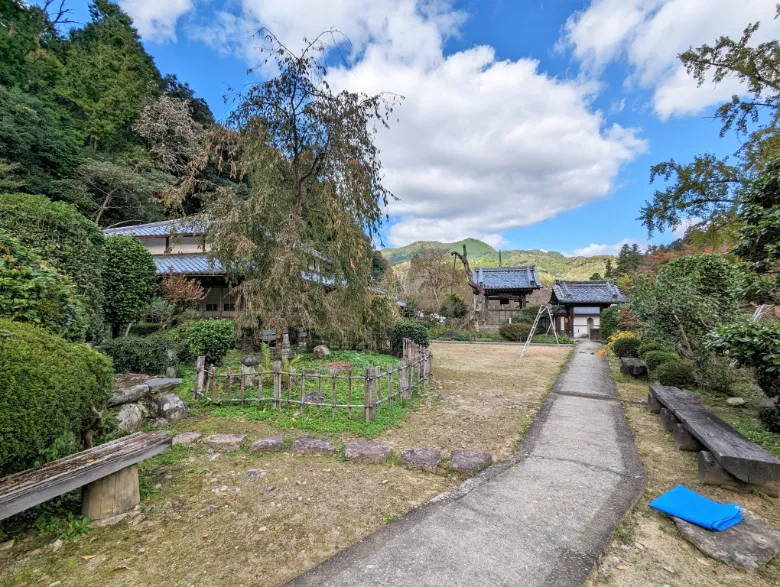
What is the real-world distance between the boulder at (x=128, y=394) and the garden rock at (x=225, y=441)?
1279 millimetres

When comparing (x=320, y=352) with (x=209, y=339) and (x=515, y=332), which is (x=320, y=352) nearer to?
(x=209, y=339)

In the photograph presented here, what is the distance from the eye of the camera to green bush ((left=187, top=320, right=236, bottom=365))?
7.57m

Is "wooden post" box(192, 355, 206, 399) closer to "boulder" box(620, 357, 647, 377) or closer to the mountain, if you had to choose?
"boulder" box(620, 357, 647, 377)

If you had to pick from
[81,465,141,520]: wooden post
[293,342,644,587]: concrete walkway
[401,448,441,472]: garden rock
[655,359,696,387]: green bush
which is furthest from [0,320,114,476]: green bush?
[655,359,696,387]: green bush

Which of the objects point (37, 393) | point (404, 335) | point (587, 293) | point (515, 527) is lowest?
point (515, 527)

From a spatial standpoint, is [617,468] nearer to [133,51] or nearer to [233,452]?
[233,452]

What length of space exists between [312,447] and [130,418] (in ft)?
7.85

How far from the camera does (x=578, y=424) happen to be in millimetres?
5480

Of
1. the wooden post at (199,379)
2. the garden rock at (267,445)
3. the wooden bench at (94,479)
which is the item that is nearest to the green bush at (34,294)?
the wooden post at (199,379)

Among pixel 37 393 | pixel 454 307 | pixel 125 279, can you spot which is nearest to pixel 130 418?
pixel 37 393

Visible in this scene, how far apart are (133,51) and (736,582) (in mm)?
39482

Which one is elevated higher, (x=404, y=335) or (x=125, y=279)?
(x=125, y=279)

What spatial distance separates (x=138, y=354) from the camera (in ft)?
20.4

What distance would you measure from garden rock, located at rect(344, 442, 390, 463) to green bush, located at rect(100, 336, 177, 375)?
175 inches
